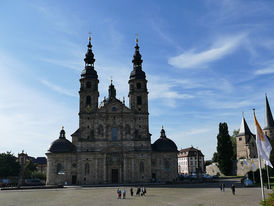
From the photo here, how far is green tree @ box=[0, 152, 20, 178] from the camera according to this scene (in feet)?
229

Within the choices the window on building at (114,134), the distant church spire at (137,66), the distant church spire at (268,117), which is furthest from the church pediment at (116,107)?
the distant church spire at (268,117)

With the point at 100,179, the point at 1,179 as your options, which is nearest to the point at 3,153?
the point at 1,179

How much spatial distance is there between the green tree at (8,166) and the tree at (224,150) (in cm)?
5607

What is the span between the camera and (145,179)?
58.7 m

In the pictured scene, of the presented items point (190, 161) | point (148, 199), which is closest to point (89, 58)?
point (148, 199)

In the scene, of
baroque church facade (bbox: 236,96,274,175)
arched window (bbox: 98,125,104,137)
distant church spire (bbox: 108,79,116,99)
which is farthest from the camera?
baroque church facade (bbox: 236,96,274,175)

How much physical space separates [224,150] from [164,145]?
2244 cm

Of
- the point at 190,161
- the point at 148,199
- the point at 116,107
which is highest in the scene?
the point at 116,107

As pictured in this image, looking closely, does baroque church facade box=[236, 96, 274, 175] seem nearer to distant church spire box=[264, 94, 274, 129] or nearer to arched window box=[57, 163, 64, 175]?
distant church spire box=[264, 94, 274, 129]

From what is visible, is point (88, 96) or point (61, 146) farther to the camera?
point (88, 96)

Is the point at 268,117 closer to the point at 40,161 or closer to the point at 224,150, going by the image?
the point at 224,150

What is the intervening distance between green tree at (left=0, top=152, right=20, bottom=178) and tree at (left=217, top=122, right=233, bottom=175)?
184 ft

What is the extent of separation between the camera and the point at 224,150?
248 ft

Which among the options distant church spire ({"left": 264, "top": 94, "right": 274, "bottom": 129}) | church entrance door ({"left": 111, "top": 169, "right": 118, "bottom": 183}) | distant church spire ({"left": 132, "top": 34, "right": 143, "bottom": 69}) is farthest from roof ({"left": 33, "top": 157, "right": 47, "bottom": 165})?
distant church spire ({"left": 264, "top": 94, "right": 274, "bottom": 129})
